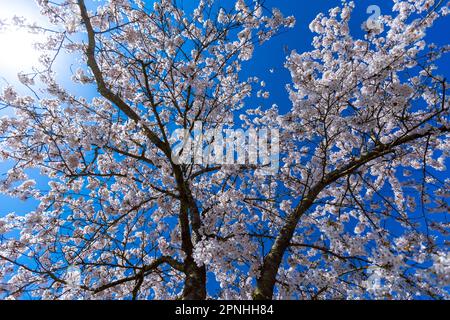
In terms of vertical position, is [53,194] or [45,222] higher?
[53,194]

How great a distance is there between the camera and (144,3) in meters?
6.25

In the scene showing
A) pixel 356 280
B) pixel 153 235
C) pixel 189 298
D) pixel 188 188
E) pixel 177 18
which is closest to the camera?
pixel 189 298

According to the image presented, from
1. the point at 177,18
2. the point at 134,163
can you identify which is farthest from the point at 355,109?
the point at 134,163

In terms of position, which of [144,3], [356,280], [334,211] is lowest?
[356,280]

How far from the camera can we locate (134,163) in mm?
6617

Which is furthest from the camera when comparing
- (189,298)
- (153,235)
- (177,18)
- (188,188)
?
(153,235)

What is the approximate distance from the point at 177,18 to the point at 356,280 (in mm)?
6228

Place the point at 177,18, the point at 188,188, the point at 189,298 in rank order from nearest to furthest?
the point at 189,298, the point at 188,188, the point at 177,18

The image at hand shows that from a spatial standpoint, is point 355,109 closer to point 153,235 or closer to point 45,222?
point 153,235

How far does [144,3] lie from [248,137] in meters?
3.83
